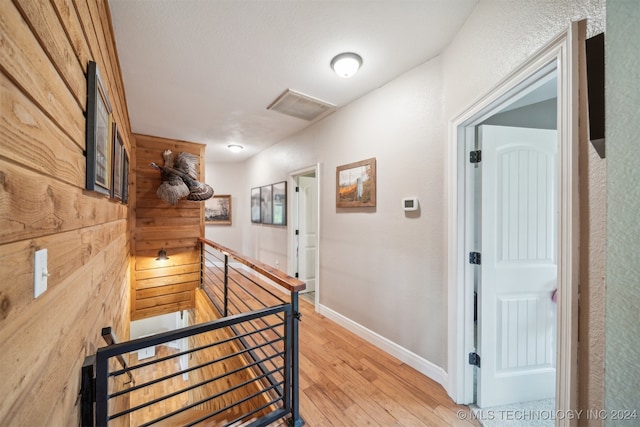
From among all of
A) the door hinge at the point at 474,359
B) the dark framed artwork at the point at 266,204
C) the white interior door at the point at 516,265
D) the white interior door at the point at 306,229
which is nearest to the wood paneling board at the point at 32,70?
the white interior door at the point at 516,265

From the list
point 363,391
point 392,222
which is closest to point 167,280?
point 363,391

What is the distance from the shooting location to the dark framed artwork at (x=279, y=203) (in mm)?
4051

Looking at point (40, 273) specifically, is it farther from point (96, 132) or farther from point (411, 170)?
point (411, 170)

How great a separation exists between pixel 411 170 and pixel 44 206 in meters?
2.12

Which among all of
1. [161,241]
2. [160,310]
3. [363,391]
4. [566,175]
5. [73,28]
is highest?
[73,28]

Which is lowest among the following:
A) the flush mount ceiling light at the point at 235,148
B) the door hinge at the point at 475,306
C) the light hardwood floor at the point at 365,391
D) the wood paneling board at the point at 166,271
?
the light hardwood floor at the point at 365,391

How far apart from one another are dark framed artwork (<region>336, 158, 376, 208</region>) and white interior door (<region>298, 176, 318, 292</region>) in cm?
102

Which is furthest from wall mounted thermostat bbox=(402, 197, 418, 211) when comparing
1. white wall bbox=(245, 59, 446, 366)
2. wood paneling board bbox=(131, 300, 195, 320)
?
wood paneling board bbox=(131, 300, 195, 320)

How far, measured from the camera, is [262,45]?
1.79 m

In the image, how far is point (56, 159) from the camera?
776 mm

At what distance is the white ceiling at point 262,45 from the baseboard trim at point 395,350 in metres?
2.43

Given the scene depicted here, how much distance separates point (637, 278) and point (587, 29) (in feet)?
3.07

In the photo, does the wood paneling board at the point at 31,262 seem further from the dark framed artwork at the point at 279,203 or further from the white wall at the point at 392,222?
the dark framed artwork at the point at 279,203

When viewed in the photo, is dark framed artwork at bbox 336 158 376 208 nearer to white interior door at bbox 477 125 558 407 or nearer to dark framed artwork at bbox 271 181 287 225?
white interior door at bbox 477 125 558 407
